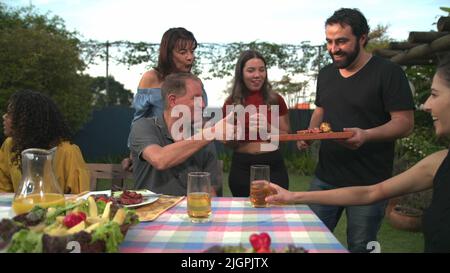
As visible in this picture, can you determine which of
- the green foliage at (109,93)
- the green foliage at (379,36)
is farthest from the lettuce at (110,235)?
the green foliage at (379,36)

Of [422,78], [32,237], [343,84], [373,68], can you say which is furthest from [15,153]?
[422,78]

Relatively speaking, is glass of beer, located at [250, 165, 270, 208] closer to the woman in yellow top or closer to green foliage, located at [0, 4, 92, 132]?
the woman in yellow top

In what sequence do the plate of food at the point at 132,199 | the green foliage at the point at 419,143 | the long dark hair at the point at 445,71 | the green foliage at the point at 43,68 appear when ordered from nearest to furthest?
the long dark hair at the point at 445,71, the plate of food at the point at 132,199, the green foliage at the point at 419,143, the green foliage at the point at 43,68

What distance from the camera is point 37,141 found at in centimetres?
296

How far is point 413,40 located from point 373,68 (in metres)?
2.85

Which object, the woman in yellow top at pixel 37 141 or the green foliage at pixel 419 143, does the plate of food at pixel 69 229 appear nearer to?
the woman in yellow top at pixel 37 141

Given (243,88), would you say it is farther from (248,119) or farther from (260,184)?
(260,184)

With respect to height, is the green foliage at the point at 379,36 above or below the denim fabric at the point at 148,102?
above

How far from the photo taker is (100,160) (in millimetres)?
11031

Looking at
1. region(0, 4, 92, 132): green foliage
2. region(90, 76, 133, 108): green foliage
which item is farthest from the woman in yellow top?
region(90, 76, 133, 108): green foliage

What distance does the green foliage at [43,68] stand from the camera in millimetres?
8578

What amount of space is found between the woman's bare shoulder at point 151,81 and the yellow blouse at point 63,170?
3.15ft

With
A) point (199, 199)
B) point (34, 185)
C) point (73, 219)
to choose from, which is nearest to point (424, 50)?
point (199, 199)

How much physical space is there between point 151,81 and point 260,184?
1.90m
